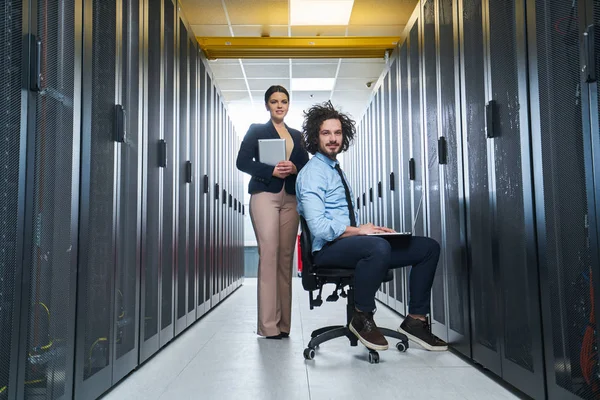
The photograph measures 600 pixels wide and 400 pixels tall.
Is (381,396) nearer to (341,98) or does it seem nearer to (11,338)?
(11,338)

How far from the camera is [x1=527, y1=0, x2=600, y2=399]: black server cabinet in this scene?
146 centimetres

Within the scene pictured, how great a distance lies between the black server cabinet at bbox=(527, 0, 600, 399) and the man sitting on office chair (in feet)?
3.00

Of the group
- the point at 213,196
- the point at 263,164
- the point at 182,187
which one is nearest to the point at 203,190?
the point at 213,196

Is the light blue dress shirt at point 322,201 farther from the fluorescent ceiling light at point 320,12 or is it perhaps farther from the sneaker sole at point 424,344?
the fluorescent ceiling light at point 320,12

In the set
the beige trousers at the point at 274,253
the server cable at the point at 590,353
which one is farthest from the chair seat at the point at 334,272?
the server cable at the point at 590,353

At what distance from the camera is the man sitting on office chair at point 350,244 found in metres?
2.54

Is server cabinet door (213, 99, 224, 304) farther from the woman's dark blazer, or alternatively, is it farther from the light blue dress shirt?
the light blue dress shirt

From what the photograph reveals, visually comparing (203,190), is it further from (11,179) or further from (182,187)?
(11,179)

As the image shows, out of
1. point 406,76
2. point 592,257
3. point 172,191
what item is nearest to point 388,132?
point 406,76

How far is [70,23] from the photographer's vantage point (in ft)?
5.57

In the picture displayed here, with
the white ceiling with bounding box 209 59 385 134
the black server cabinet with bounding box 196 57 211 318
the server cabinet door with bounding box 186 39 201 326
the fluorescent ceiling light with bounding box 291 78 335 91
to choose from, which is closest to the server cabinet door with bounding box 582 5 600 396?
the server cabinet door with bounding box 186 39 201 326

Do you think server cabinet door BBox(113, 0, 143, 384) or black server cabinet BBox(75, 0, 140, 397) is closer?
black server cabinet BBox(75, 0, 140, 397)

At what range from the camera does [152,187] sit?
282cm

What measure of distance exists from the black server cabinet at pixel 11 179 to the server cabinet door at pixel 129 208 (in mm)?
Result: 800
